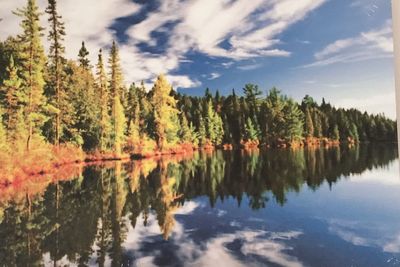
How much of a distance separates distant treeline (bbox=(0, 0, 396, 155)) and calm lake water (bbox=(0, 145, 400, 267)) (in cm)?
97

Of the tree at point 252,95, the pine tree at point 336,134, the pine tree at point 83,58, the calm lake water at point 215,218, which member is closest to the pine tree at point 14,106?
the pine tree at point 83,58

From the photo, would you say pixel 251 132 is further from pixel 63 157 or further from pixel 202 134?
pixel 63 157

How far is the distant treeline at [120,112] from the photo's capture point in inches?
253

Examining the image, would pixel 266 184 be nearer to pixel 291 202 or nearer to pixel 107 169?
pixel 291 202

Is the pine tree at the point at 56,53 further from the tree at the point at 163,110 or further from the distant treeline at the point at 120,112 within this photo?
the tree at the point at 163,110

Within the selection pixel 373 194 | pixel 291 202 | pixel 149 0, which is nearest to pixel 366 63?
pixel 373 194

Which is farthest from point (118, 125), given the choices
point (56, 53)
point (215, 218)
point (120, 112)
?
point (215, 218)

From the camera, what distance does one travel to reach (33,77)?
23.1 ft

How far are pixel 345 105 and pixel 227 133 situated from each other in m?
2.50

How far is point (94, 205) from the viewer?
4.36 metres

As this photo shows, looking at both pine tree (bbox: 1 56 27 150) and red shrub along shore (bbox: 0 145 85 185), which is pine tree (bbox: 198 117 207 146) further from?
pine tree (bbox: 1 56 27 150)

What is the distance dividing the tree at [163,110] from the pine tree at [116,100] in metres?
0.63

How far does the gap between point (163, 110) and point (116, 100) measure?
147cm

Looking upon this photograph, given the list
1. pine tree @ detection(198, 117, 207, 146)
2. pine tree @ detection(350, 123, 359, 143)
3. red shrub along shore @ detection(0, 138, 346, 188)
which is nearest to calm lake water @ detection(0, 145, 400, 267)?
red shrub along shore @ detection(0, 138, 346, 188)
